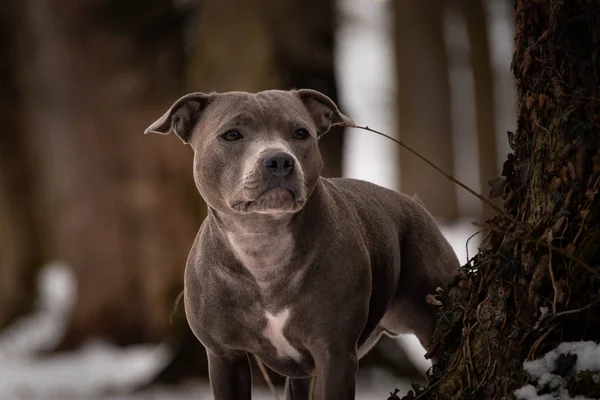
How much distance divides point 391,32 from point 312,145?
1534cm

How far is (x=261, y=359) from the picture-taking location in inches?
156

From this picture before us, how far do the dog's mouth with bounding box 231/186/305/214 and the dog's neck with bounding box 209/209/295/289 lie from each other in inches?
5.3

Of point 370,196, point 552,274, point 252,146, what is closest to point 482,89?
point 370,196

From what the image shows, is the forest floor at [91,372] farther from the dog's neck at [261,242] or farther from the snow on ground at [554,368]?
the snow on ground at [554,368]

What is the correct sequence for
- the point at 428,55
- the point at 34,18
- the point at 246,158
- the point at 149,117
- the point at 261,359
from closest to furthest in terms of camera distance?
1. the point at 246,158
2. the point at 261,359
3. the point at 149,117
4. the point at 34,18
5. the point at 428,55

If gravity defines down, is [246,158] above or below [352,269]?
above

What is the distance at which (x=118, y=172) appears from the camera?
988cm

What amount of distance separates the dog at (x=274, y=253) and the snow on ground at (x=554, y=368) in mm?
793

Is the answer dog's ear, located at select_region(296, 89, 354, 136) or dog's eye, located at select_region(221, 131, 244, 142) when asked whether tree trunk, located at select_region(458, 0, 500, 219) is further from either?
dog's eye, located at select_region(221, 131, 244, 142)

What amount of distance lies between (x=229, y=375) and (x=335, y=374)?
497mm

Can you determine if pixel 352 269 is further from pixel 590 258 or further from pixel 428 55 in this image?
pixel 428 55

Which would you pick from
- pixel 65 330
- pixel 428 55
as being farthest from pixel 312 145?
pixel 428 55

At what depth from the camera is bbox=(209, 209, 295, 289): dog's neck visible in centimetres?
380

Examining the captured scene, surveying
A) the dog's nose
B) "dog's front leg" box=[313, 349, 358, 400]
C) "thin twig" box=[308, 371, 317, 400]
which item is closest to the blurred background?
"thin twig" box=[308, 371, 317, 400]
